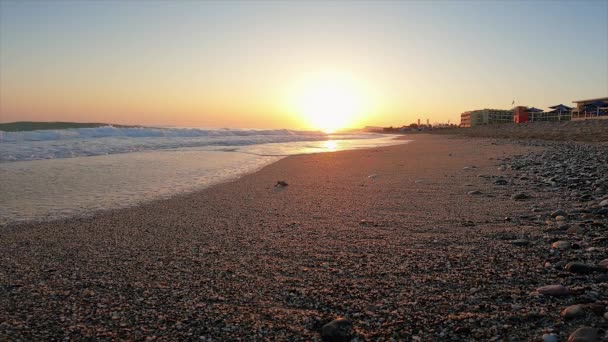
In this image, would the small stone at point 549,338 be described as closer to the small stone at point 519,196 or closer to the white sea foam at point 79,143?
the small stone at point 519,196

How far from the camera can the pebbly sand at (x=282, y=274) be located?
195cm

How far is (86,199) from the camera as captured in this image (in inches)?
230

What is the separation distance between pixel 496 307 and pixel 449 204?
308 cm

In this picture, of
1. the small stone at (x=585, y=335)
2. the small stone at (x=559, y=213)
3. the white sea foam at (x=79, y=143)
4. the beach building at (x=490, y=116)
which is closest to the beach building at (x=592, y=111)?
the white sea foam at (x=79, y=143)

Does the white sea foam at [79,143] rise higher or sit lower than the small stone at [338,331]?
higher

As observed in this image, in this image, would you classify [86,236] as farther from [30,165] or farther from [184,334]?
[30,165]

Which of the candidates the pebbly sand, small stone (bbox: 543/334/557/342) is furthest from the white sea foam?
small stone (bbox: 543/334/557/342)

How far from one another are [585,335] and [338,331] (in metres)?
1.08

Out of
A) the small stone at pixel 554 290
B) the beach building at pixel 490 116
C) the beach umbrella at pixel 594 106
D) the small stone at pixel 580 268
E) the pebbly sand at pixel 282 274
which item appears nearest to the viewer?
the pebbly sand at pixel 282 274

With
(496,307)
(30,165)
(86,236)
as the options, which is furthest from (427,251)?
(30,165)

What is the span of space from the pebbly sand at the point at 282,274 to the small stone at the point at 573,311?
53mm

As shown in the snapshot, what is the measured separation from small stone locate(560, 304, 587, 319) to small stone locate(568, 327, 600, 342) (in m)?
0.15

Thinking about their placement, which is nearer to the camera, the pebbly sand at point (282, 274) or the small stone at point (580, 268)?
the pebbly sand at point (282, 274)

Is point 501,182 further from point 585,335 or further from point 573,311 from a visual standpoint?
point 585,335
